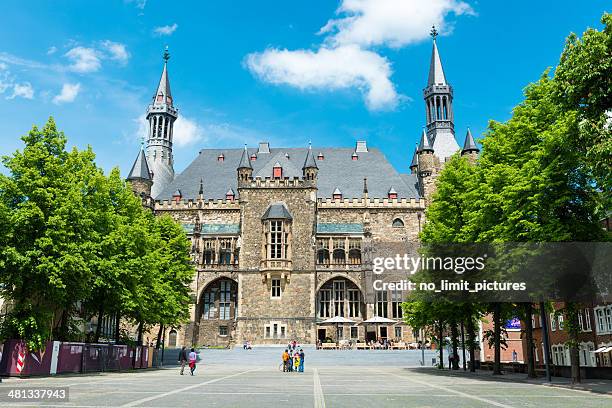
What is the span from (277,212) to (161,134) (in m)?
27.2

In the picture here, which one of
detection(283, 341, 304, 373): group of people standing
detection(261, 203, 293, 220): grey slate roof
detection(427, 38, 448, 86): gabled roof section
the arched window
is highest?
detection(427, 38, 448, 86): gabled roof section

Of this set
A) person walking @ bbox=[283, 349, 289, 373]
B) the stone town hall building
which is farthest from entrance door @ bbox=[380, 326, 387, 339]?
person walking @ bbox=[283, 349, 289, 373]

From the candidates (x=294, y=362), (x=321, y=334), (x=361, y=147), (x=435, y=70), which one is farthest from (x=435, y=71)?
(x=294, y=362)

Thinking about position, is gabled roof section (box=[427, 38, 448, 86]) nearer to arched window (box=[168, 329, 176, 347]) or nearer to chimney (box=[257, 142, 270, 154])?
chimney (box=[257, 142, 270, 154])

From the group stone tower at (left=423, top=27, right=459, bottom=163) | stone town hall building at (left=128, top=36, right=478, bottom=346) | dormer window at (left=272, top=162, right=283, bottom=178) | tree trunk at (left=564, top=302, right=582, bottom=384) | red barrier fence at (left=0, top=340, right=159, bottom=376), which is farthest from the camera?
stone tower at (left=423, top=27, right=459, bottom=163)

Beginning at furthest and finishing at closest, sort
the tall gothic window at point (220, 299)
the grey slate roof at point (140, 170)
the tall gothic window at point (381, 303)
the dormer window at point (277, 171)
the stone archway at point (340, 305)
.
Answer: the grey slate roof at point (140, 170), the dormer window at point (277, 171), the tall gothic window at point (220, 299), the tall gothic window at point (381, 303), the stone archway at point (340, 305)

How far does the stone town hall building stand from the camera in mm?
55406

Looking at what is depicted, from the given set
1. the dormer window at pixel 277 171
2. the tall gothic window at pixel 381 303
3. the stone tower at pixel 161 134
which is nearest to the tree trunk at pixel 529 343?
the tall gothic window at pixel 381 303

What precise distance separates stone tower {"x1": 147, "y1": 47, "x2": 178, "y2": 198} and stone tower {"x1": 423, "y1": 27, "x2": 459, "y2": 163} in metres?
34.7

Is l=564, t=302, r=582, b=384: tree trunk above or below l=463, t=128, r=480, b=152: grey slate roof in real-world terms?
below

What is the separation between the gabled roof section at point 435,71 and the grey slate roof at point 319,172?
48.0 feet

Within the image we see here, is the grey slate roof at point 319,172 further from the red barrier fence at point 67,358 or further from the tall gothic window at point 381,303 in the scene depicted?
the red barrier fence at point 67,358

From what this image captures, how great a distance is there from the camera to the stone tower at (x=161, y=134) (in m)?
72.2

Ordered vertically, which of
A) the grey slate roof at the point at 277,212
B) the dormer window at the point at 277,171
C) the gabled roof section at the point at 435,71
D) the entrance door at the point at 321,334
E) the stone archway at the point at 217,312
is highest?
the gabled roof section at the point at 435,71
